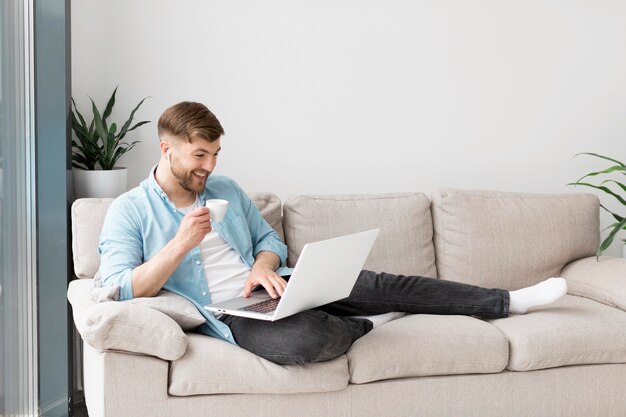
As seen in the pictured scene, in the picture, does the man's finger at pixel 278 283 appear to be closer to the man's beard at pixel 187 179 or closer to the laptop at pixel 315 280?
the laptop at pixel 315 280

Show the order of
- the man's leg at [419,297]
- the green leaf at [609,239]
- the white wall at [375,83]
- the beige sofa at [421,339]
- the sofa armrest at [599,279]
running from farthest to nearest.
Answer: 1. the white wall at [375,83]
2. the green leaf at [609,239]
3. the sofa armrest at [599,279]
4. the man's leg at [419,297]
5. the beige sofa at [421,339]

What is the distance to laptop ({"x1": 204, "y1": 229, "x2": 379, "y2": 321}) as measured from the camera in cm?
242

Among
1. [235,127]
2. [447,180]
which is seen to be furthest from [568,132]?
[235,127]

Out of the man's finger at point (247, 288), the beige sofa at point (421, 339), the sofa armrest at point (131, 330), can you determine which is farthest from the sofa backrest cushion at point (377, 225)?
the sofa armrest at point (131, 330)

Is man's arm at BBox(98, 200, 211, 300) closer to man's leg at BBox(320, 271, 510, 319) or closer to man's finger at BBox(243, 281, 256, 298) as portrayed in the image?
man's finger at BBox(243, 281, 256, 298)

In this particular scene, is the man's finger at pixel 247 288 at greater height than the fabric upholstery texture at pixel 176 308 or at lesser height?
greater

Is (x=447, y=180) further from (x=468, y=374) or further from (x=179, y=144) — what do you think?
(x=179, y=144)

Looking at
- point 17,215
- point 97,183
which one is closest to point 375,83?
point 97,183

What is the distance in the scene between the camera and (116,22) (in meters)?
3.63

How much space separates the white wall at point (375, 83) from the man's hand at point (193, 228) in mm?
1176

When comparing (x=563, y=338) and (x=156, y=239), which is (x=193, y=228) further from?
(x=563, y=338)

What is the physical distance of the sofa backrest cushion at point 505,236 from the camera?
3486 mm

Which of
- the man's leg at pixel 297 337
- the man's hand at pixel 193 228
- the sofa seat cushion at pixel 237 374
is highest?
the man's hand at pixel 193 228

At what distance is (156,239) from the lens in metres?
2.85
